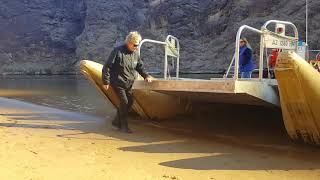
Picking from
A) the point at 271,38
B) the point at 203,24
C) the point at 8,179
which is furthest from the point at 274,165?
the point at 203,24

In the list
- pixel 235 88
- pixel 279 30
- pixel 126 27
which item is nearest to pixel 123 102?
pixel 235 88

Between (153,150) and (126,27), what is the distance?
4024cm

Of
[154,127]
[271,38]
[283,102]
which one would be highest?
[271,38]

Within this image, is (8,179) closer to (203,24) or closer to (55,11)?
(203,24)

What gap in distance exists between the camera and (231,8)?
118ft

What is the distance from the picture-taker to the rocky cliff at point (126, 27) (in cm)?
3259

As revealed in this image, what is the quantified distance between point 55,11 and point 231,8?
27.2m

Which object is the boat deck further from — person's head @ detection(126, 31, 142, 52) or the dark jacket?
person's head @ detection(126, 31, 142, 52)

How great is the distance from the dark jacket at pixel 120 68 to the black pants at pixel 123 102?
0.24ft

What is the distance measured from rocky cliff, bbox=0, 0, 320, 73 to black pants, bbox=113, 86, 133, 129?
Answer: 2094 cm

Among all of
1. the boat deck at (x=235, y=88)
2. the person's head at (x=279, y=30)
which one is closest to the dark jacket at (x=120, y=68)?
the boat deck at (x=235, y=88)

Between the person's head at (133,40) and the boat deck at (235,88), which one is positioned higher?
the person's head at (133,40)

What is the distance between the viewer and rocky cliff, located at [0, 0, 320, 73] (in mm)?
32594

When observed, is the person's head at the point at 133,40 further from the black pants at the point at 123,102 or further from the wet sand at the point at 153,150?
A: the wet sand at the point at 153,150
